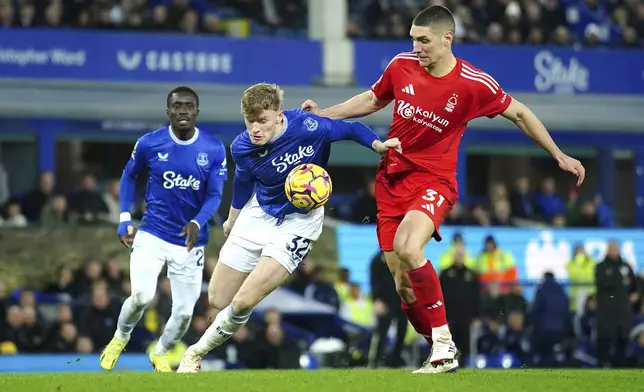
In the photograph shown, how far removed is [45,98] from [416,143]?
1519cm

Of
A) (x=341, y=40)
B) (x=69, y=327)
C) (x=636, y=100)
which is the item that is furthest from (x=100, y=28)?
(x=636, y=100)

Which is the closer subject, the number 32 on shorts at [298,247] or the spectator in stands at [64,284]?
the number 32 on shorts at [298,247]

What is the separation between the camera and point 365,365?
57.3 ft

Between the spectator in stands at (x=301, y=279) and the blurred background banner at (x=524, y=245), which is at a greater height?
the spectator in stands at (x=301, y=279)

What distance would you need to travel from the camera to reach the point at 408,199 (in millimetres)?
10258

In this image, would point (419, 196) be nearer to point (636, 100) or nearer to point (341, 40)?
point (341, 40)

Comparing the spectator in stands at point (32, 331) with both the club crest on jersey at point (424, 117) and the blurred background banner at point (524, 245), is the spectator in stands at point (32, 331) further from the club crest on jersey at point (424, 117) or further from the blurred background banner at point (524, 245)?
the club crest on jersey at point (424, 117)

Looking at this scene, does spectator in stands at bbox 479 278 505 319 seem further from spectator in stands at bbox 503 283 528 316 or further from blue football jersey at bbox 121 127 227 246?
blue football jersey at bbox 121 127 227 246

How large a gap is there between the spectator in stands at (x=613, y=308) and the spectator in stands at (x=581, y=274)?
0.60 ft

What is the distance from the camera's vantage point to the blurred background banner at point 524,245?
2316cm

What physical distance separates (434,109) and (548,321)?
8.83 m

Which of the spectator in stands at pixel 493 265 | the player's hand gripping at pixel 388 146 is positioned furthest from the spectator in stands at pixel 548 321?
the player's hand gripping at pixel 388 146

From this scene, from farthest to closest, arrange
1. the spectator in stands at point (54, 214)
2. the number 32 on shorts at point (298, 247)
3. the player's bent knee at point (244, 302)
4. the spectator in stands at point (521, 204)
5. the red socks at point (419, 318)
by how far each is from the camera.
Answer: the spectator in stands at point (521, 204) → the spectator in stands at point (54, 214) → the red socks at point (419, 318) → the number 32 on shorts at point (298, 247) → the player's bent knee at point (244, 302)

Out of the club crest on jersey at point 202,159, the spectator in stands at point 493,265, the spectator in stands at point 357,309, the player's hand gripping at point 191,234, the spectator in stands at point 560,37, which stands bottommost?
the spectator in stands at point 357,309
